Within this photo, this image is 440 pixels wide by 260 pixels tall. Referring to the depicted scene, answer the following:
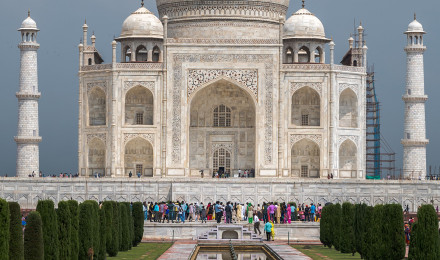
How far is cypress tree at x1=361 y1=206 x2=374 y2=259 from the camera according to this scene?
17.1 meters

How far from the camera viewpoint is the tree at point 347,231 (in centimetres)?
2030

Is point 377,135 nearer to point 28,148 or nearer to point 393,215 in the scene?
point 28,148

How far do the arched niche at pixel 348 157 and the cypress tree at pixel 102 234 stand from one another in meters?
17.1

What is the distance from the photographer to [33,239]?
45.4ft

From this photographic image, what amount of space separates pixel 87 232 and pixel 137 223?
6242 millimetres

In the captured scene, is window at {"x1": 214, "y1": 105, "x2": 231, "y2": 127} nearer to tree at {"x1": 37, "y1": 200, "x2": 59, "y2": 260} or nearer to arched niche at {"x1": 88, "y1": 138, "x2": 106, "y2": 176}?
arched niche at {"x1": 88, "y1": 138, "x2": 106, "y2": 176}

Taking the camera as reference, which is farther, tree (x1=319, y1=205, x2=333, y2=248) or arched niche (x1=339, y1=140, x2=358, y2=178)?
arched niche (x1=339, y1=140, x2=358, y2=178)

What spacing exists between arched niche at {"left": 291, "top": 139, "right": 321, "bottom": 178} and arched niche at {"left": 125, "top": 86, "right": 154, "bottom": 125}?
17.0ft

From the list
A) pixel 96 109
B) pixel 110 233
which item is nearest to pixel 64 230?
pixel 110 233

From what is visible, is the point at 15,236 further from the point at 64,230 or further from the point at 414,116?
the point at 414,116

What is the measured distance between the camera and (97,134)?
33938 mm

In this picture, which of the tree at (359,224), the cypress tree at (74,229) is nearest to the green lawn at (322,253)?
the tree at (359,224)

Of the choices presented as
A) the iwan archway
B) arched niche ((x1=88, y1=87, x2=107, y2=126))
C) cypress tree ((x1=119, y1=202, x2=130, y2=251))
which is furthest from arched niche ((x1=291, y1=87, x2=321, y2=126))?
cypress tree ((x1=119, y1=202, x2=130, y2=251))

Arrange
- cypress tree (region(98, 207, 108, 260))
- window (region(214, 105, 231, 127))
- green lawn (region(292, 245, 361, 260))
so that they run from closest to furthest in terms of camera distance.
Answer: cypress tree (region(98, 207, 108, 260))
green lawn (region(292, 245, 361, 260))
window (region(214, 105, 231, 127))
